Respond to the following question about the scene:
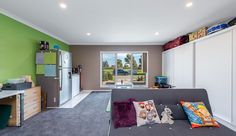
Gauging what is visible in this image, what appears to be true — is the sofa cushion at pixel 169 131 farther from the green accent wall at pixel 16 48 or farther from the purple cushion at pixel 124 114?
the green accent wall at pixel 16 48

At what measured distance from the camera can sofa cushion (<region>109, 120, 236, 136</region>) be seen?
1619 millimetres

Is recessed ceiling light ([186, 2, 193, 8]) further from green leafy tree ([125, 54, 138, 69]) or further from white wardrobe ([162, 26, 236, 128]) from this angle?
Answer: green leafy tree ([125, 54, 138, 69])

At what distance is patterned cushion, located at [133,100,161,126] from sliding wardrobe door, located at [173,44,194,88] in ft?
9.58

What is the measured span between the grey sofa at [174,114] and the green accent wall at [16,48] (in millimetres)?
2749

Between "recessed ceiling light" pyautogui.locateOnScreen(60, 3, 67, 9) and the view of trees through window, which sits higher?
"recessed ceiling light" pyautogui.locateOnScreen(60, 3, 67, 9)

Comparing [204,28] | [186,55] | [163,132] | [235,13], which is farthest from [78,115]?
[235,13]

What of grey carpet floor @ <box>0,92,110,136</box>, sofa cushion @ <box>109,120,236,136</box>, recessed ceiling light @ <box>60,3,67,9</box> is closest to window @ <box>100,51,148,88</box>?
grey carpet floor @ <box>0,92,110,136</box>

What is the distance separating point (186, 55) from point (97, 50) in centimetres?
420

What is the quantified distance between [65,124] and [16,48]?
233 centimetres

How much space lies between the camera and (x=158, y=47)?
6.95 metres

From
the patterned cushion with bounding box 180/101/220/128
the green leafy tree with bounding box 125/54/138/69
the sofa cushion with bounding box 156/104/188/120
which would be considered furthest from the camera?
the green leafy tree with bounding box 125/54/138/69

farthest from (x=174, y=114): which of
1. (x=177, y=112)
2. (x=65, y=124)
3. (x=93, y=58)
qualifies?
(x=93, y=58)

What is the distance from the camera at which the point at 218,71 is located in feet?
10.5

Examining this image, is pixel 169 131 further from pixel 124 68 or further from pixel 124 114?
pixel 124 68
